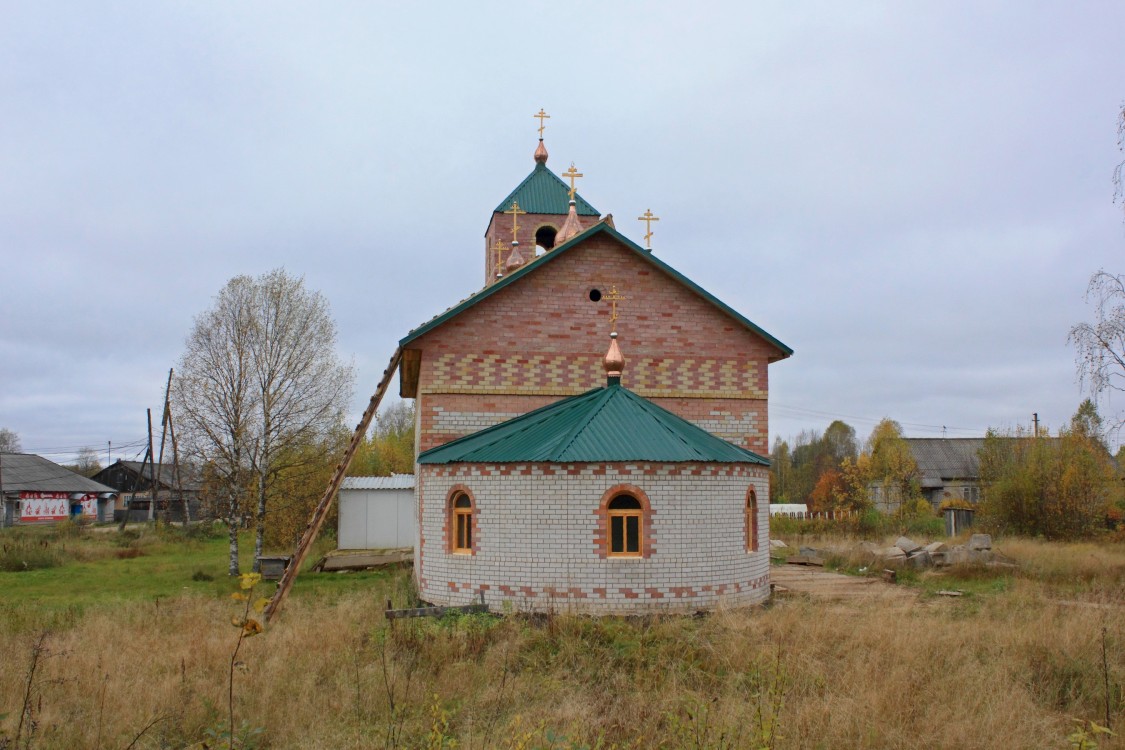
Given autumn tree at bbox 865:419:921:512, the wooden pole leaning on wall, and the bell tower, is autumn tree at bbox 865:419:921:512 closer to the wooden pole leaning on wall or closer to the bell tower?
the bell tower

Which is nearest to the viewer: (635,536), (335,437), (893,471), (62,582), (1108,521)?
(635,536)

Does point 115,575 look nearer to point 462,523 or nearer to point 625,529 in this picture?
point 462,523

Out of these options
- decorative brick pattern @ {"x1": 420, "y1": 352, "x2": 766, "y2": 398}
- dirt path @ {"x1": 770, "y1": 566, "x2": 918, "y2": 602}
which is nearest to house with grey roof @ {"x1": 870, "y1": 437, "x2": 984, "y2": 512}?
dirt path @ {"x1": 770, "y1": 566, "x2": 918, "y2": 602}

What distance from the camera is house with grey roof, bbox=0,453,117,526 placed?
38812mm

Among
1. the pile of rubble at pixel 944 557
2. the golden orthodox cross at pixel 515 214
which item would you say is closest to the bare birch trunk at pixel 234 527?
the golden orthodox cross at pixel 515 214

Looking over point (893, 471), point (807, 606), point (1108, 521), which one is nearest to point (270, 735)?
point (807, 606)

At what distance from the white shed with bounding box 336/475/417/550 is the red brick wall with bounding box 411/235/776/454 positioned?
36.9 feet

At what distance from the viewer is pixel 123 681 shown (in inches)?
309

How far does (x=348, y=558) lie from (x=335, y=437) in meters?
3.48

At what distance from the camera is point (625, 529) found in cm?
1128

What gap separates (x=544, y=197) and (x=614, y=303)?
874 cm

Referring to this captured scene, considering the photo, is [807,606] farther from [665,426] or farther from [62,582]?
[62,582]

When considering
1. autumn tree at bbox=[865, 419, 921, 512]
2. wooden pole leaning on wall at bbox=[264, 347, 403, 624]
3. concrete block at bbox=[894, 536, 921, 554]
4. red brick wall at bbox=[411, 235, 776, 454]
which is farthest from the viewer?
autumn tree at bbox=[865, 419, 921, 512]

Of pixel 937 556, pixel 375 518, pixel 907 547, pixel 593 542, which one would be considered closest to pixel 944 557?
pixel 937 556
